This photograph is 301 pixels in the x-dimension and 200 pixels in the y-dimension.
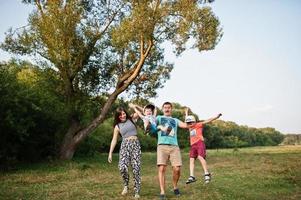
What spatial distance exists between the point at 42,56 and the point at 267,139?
169 m

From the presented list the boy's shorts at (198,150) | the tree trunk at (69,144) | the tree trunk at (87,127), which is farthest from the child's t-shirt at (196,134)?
the tree trunk at (69,144)

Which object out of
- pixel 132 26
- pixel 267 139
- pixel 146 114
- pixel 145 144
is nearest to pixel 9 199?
pixel 146 114

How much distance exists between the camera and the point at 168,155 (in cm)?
1204

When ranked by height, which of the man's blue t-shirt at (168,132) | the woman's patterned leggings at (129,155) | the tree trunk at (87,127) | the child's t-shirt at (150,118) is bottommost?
the woman's patterned leggings at (129,155)

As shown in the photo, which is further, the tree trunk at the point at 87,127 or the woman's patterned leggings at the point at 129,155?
the tree trunk at the point at 87,127

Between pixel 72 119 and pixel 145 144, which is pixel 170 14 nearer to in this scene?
pixel 72 119

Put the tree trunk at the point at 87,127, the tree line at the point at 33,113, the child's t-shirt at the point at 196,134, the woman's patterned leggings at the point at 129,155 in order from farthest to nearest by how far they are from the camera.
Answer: the tree trunk at the point at 87,127 → the tree line at the point at 33,113 → the child's t-shirt at the point at 196,134 → the woman's patterned leggings at the point at 129,155

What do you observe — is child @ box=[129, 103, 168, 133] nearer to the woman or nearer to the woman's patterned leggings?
the woman

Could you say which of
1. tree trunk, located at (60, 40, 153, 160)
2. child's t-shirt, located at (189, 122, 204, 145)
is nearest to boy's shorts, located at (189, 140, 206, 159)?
child's t-shirt, located at (189, 122, 204, 145)

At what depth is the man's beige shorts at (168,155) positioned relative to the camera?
468 inches

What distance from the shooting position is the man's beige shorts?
11.9 meters

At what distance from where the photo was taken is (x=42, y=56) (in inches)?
1130

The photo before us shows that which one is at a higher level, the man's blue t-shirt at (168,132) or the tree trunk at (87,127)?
the tree trunk at (87,127)

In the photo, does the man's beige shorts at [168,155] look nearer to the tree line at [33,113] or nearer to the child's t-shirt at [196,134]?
the child's t-shirt at [196,134]
